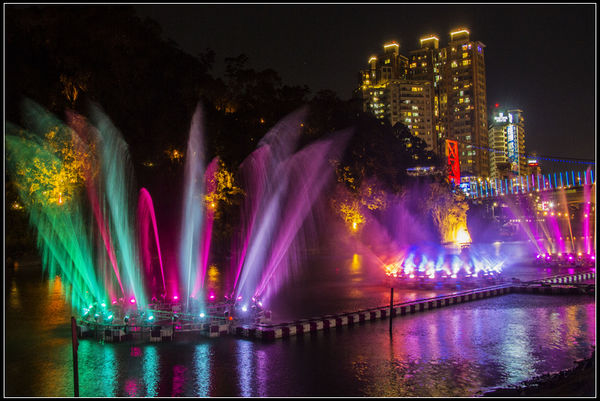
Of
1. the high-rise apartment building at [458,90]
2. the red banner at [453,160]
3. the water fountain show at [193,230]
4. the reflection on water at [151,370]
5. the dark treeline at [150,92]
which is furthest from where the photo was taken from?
the high-rise apartment building at [458,90]

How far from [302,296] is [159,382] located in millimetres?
13928

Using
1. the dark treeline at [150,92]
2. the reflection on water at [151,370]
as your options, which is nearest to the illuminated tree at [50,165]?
the dark treeline at [150,92]

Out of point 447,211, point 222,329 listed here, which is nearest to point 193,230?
point 222,329

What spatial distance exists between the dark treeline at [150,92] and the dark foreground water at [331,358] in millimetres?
15237

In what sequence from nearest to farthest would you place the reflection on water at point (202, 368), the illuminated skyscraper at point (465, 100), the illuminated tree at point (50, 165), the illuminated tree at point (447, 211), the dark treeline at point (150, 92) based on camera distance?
1. the reflection on water at point (202, 368)
2. the illuminated tree at point (50, 165)
3. the dark treeline at point (150, 92)
4. the illuminated tree at point (447, 211)
5. the illuminated skyscraper at point (465, 100)

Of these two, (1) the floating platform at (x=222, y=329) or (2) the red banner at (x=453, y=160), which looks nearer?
(1) the floating platform at (x=222, y=329)

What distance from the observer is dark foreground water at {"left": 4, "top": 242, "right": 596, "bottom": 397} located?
37.8 ft

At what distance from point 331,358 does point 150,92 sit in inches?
1087

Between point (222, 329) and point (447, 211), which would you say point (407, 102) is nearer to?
point (447, 211)

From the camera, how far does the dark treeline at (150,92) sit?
1185 inches

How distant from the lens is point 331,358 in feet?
45.2

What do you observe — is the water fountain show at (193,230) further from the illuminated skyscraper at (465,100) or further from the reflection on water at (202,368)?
the illuminated skyscraper at (465,100)

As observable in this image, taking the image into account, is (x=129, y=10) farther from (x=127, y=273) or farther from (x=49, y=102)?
(x=127, y=273)

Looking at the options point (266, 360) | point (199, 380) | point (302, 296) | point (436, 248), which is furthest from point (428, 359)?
point (436, 248)
